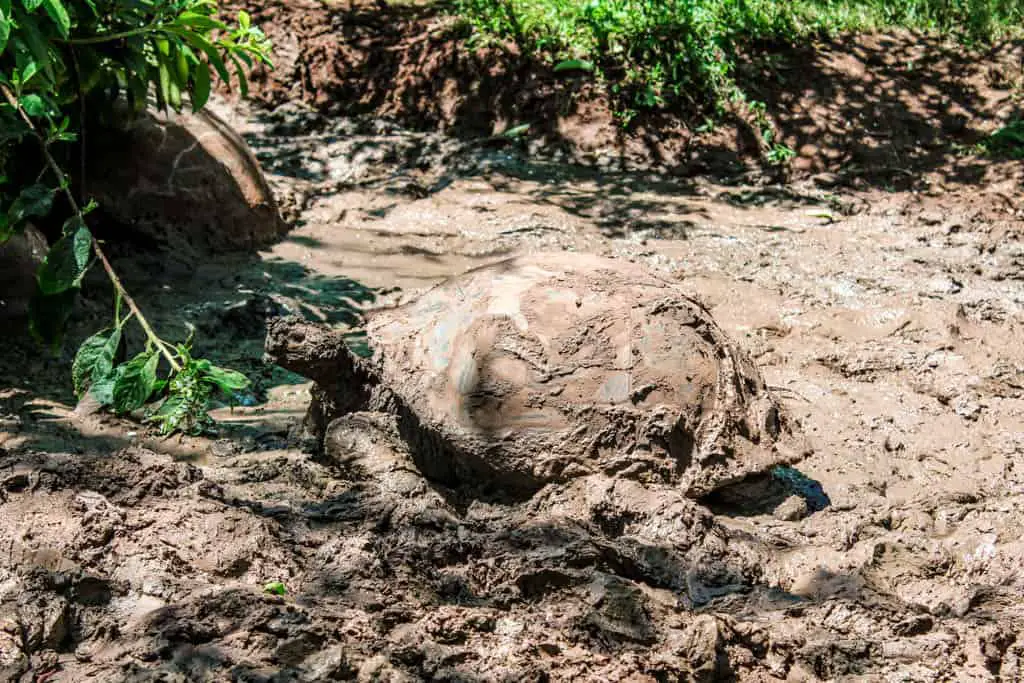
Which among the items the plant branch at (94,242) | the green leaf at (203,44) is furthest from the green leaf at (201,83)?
the plant branch at (94,242)

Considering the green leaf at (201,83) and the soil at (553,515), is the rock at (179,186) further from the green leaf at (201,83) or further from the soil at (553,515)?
the green leaf at (201,83)

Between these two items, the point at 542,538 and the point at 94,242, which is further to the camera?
the point at 94,242

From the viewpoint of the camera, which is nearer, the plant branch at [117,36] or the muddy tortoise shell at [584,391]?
the muddy tortoise shell at [584,391]

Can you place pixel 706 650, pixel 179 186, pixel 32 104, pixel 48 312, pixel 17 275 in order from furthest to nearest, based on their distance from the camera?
1. pixel 179 186
2. pixel 17 275
3. pixel 48 312
4. pixel 32 104
5. pixel 706 650

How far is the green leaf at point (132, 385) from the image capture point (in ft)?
11.3

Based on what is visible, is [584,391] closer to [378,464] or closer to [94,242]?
[378,464]

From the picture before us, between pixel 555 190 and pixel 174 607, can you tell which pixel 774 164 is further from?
pixel 174 607

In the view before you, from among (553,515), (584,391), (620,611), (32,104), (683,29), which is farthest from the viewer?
(683,29)

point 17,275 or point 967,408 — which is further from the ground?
point 17,275

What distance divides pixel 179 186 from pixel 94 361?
2124 millimetres

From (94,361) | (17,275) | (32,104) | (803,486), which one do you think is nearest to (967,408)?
(803,486)

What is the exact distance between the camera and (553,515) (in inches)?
109

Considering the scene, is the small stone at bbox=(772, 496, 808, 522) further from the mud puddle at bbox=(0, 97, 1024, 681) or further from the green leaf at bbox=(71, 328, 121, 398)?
the green leaf at bbox=(71, 328, 121, 398)

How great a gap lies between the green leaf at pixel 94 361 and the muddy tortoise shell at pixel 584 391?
3.25 feet
